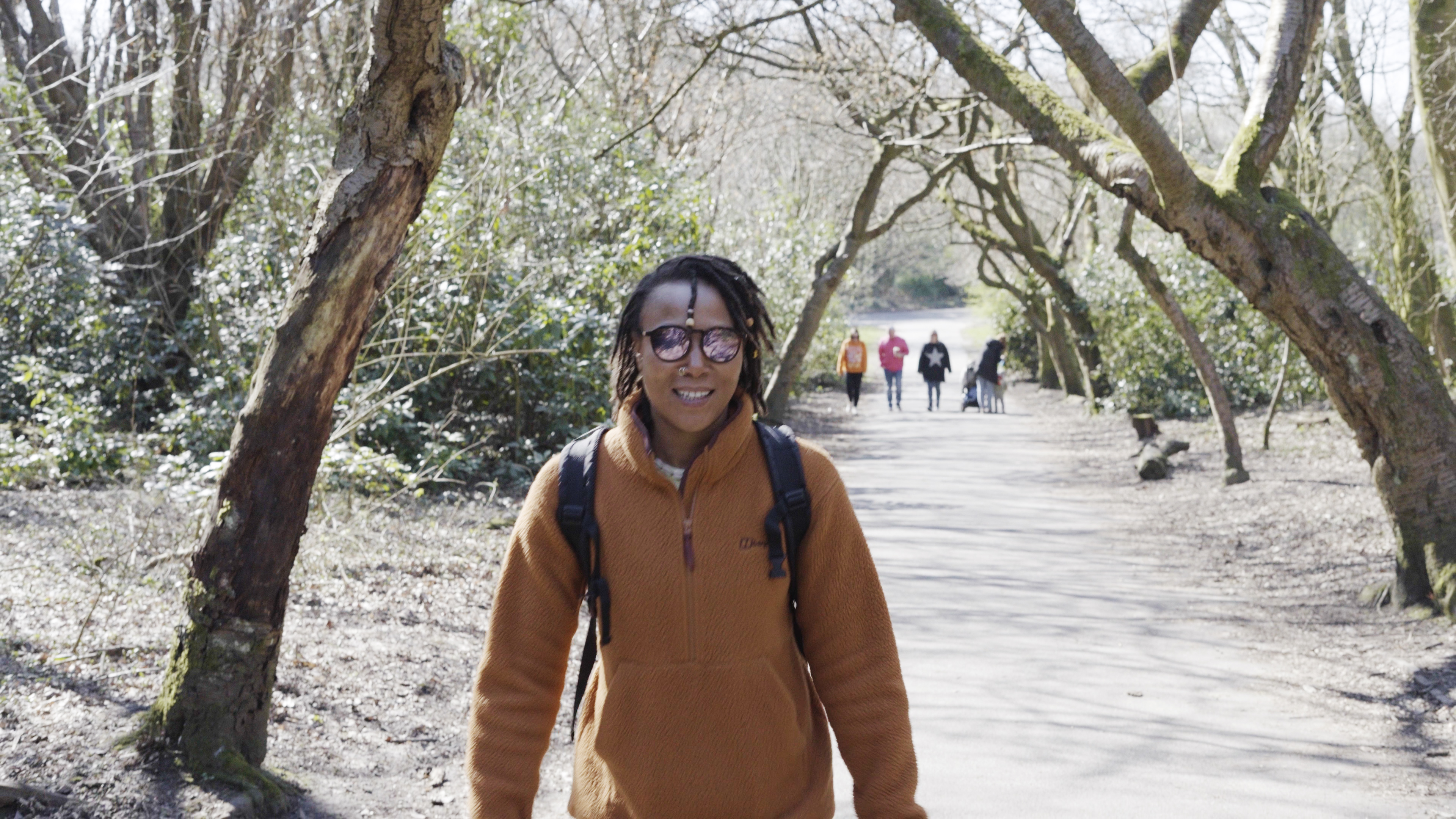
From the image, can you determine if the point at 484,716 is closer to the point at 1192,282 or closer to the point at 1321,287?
the point at 1321,287

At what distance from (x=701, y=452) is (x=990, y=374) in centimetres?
2375

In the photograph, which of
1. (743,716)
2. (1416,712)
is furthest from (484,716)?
(1416,712)

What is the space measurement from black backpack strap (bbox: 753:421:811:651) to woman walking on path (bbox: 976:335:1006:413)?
23203 millimetres

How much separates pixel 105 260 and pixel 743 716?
12.3m

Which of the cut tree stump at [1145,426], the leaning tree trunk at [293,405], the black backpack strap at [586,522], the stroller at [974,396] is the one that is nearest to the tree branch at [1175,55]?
the leaning tree trunk at [293,405]

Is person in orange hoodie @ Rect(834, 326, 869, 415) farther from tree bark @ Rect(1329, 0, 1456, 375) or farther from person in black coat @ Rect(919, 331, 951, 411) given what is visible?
tree bark @ Rect(1329, 0, 1456, 375)

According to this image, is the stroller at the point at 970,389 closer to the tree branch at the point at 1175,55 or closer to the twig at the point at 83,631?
the tree branch at the point at 1175,55

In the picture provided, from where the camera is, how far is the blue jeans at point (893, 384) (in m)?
26.7

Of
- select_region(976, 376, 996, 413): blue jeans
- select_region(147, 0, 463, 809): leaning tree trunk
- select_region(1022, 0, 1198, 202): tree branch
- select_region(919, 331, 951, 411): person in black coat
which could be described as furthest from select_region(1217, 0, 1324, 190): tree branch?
select_region(919, 331, 951, 411): person in black coat

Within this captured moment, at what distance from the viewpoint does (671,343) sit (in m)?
2.43

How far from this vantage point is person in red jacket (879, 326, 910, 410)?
26.3 metres

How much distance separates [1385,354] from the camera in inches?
291

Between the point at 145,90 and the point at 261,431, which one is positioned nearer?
the point at 261,431

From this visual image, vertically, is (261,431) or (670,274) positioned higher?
(670,274)
